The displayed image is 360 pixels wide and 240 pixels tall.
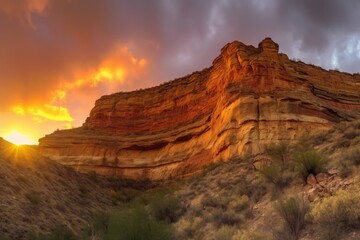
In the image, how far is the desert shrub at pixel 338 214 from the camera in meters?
8.70

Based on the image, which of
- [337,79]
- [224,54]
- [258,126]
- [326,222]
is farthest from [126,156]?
[326,222]

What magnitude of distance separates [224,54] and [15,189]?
27404 millimetres

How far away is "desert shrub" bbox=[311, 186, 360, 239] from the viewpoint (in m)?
8.70

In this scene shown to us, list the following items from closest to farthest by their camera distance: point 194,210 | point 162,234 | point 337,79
Result: point 162,234, point 194,210, point 337,79

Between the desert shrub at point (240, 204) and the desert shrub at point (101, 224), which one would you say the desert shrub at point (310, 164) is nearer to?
the desert shrub at point (240, 204)

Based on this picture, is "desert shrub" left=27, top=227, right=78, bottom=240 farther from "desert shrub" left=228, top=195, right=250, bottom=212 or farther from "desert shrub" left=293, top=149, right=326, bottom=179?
"desert shrub" left=293, top=149, right=326, bottom=179

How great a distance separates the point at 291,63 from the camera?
128 feet

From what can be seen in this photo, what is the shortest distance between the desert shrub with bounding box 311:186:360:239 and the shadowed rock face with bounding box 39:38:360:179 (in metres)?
20.6

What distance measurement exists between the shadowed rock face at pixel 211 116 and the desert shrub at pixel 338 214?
67.5 feet

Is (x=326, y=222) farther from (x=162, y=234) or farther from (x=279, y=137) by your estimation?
(x=279, y=137)

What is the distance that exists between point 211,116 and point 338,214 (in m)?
31.3

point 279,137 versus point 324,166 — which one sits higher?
point 279,137

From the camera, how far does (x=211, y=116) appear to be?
4016 cm

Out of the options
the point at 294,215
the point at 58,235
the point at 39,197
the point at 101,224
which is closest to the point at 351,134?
the point at 294,215
